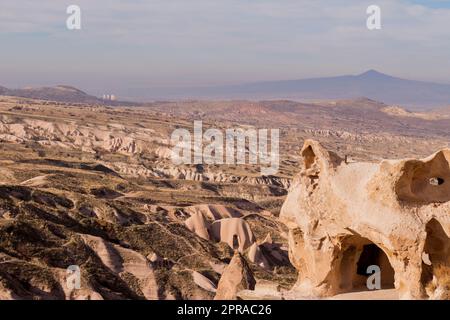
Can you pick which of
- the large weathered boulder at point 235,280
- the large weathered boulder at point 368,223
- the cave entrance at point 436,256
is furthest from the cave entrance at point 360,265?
the large weathered boulder at point 235,280

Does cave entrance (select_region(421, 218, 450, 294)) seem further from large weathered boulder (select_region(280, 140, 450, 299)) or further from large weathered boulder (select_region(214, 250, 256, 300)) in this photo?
large weathered boulder (select_region(214, 250, 256, 300))

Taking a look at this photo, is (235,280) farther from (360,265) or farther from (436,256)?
(436,256)

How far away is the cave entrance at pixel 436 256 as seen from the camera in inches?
589

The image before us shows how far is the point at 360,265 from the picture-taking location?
17.8 m

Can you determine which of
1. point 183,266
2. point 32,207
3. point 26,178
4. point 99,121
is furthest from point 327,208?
point 99,121

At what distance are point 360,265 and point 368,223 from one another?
9.95ft

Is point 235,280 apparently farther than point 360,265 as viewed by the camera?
Yes

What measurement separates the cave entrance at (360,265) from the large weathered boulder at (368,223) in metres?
0.02

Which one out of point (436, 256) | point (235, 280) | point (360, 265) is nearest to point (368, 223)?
point (436, 256)

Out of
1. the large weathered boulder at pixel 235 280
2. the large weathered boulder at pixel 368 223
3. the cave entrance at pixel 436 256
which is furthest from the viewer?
the large weathered boulder at pixel 235 280

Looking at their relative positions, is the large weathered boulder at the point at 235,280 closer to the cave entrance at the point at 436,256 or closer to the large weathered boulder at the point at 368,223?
the large weathered boulder at the point at 368,223

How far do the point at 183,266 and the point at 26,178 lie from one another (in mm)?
31785

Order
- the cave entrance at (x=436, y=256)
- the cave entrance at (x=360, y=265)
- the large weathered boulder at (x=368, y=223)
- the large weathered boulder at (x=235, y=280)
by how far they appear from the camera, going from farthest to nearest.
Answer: the large weathered boulder at (x=235, y=280)
the cave entrance at (x=360, y=265)
the cave entrance at (x=436, y=256)
the large weathered boulder at (x=368, y=223)

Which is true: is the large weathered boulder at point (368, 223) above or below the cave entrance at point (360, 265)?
above
